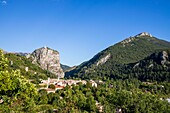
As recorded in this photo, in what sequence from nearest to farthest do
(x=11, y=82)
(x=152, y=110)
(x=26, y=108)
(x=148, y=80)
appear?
(x=11, y=82)
(x=26, y=108)
(x=152, y=110)
(x=148, y=80)

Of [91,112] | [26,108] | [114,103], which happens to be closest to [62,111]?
[91,112]

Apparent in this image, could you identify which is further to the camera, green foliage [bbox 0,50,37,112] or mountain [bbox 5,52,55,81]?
mountain [bbox 5,52,55,81]

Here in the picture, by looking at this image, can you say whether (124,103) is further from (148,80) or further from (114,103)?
(148,80)

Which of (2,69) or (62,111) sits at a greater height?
(2,69)

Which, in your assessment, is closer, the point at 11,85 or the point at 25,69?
the point at 11,85

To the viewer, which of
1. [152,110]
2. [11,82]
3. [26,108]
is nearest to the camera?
[11,82]

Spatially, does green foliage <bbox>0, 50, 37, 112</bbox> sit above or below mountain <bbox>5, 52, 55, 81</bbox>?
below

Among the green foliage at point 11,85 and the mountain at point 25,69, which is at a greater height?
the mountain at point 25,69

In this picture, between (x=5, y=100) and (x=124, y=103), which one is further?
(x=124, y=103)

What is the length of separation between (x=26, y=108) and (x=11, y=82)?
39698mm

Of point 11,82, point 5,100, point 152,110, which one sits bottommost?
point 152,110

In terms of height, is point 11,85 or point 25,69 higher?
point 25,69

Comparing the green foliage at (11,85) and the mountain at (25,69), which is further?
the mountain at (25,69)

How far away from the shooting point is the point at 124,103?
3046 inches
